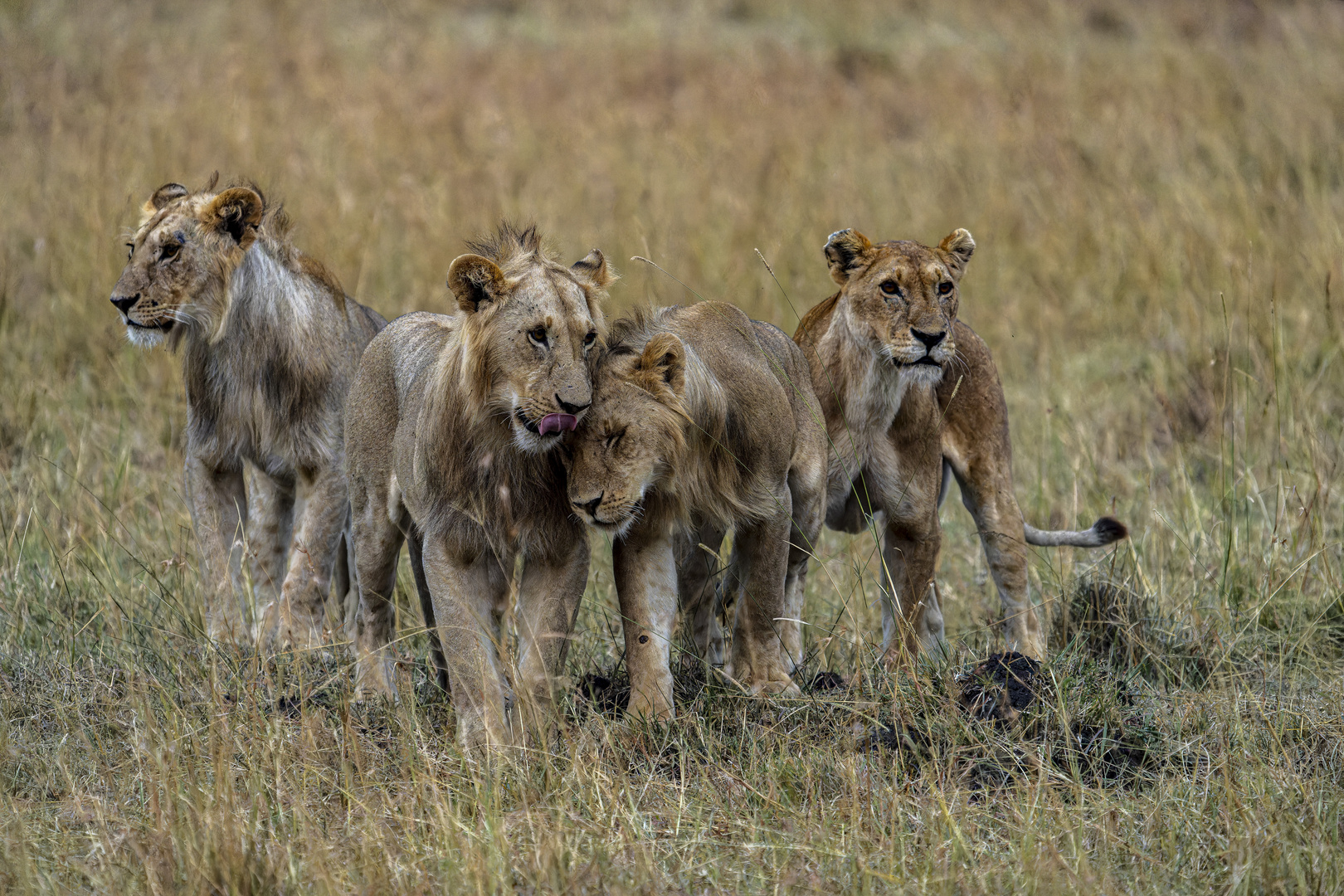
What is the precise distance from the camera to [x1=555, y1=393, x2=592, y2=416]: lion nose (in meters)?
3.63

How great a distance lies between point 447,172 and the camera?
10430mm

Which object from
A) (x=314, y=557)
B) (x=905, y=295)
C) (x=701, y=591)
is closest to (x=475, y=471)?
(x=701, y=591)

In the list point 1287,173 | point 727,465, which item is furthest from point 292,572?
point 1287,173

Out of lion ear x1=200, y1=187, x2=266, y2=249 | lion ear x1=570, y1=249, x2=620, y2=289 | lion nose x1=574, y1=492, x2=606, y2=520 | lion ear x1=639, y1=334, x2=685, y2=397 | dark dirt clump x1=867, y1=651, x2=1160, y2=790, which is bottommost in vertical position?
dark dirt clump x1=867, y1=651, x2=1160, y2=790

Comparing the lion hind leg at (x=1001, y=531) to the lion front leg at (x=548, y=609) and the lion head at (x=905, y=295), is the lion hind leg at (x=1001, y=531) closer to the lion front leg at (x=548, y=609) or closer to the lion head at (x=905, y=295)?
the lion head at (x=905, y=295)

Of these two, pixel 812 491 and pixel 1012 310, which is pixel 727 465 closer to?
pixel 812 491

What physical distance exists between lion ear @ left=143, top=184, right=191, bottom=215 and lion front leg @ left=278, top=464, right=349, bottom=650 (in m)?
1.12

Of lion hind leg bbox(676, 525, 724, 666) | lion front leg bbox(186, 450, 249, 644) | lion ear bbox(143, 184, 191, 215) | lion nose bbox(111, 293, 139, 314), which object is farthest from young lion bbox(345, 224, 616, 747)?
lion ear bbox(143, 184, 191, 215)

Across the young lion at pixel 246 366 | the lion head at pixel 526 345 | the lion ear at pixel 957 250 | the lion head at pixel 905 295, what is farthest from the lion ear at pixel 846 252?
the young lion at pixel 246 366

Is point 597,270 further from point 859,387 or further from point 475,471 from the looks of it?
point 859,387

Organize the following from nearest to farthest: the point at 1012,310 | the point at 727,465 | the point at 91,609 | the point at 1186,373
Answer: the point at 727,465
the point at 91,609
the point at 1186,373
the point at 1012,310

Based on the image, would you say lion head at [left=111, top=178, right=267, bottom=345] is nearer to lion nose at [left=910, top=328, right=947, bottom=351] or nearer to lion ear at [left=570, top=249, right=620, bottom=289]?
lion ear at [left=570, top=249, right=620, bottom=289]

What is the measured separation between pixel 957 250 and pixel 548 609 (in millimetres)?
1932

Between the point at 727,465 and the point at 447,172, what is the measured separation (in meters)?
6.79
